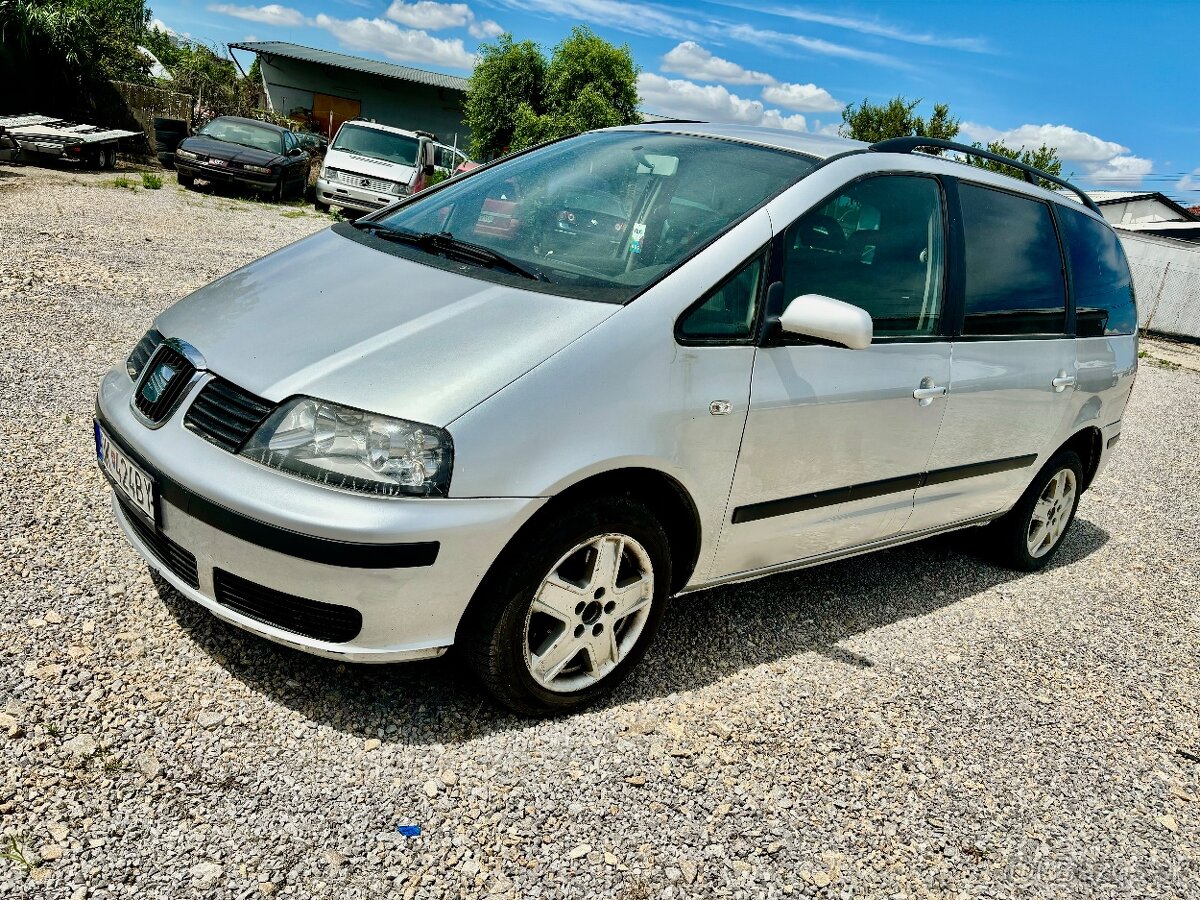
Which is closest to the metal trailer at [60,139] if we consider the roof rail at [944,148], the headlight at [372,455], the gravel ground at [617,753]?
the gravel ground at [617,753]

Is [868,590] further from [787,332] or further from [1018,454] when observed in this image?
[787,332]

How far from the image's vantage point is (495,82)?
27.6m

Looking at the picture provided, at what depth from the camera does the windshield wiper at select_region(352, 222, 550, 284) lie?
121 inches

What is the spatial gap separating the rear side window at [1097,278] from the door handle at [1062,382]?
9.5 inches

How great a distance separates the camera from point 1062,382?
454 cm

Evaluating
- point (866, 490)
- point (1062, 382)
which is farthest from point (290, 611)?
point (1062, 382)

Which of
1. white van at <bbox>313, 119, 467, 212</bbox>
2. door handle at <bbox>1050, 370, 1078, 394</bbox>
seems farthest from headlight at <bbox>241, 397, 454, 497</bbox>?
white van at <bbox>313, 119, 467, 212</bbox>

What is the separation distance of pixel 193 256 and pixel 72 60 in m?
15.4

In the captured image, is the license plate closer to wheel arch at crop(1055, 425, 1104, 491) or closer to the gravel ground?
the gravel ground

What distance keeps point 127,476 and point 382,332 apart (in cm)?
90

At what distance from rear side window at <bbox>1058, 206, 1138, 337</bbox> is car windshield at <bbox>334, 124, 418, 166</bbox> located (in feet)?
47.1

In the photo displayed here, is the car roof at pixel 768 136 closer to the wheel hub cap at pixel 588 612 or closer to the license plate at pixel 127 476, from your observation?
the wheel hub cap at pixel 588 612

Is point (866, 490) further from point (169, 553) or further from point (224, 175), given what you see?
point (224, 175)

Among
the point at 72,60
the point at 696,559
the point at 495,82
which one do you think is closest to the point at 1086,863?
the point at 696,559
